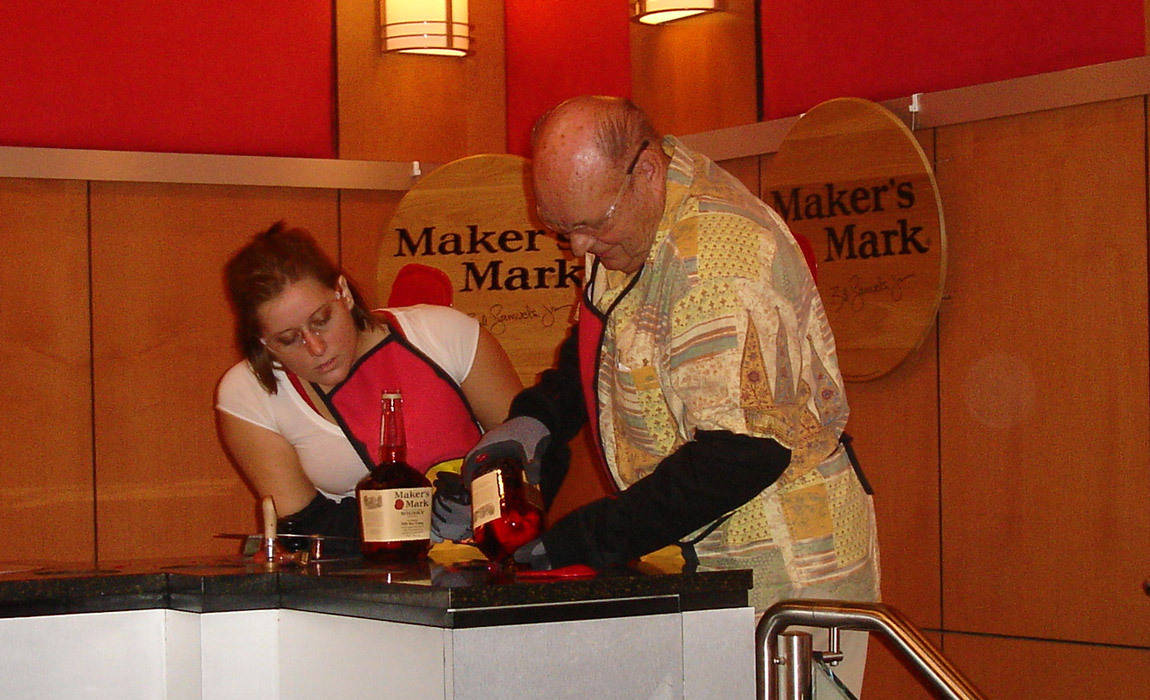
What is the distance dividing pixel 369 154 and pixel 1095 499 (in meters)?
2.59

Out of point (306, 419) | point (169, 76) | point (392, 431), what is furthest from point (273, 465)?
point (169, 76)

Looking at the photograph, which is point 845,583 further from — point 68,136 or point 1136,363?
point 68,136

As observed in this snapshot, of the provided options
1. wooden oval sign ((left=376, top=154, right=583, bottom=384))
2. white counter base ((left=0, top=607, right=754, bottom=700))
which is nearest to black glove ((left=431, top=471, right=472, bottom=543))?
white counter base ((left=0, top=607, right=754, bottom=700))

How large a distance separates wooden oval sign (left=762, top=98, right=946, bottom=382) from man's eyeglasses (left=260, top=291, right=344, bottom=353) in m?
1.58

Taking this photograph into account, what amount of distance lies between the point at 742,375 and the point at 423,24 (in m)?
3.09

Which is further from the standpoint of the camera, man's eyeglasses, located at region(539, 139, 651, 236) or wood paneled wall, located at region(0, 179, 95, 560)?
wood paneled wall, located at region(0, 179, 95, 560)

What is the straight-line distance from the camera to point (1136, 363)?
10.7 feet

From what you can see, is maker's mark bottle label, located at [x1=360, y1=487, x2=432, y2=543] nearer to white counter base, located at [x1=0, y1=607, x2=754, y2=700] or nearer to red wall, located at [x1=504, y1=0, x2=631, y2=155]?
white counter base, located at [x1=0, y1=607, x2=754, y2=700]

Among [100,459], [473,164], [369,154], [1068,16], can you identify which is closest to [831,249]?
[1068,16]

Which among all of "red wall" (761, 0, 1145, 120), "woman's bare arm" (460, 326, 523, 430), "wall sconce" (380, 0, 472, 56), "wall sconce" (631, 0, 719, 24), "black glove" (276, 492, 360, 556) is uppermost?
"wall sconce" (380, 0, 472, 56)

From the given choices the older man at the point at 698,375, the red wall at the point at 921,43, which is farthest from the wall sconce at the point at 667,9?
the older man at the point at 698,375

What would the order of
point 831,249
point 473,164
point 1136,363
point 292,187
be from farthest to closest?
point 292,187
point 473,164
point 831,249
point 1136,363

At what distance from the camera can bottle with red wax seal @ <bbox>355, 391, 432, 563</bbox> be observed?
6.84ft

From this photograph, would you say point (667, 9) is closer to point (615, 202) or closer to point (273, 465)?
point (273, 465)
